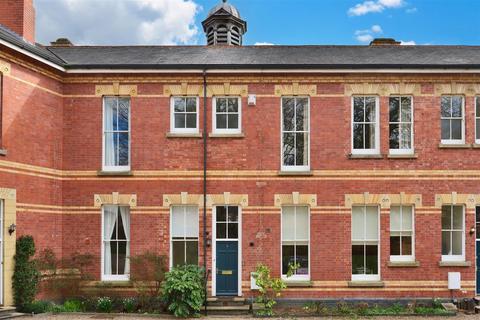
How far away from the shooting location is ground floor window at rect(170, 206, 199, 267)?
20.1 metres

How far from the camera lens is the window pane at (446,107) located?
67.1ft

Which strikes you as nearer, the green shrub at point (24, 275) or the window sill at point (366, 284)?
the green shrub at point (24, 275)

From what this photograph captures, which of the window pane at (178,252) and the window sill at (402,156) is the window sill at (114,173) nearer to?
the window pane at (178,252)

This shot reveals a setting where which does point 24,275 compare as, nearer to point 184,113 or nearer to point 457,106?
point 184,113

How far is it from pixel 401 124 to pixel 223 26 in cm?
1202

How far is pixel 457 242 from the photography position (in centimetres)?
2014

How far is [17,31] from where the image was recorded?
2006cm

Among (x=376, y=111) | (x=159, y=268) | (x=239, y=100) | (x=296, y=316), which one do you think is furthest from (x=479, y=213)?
(x=159, y=268)

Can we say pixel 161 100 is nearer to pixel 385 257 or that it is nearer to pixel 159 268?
pixel 159 268

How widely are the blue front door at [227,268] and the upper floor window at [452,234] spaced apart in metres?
6.92

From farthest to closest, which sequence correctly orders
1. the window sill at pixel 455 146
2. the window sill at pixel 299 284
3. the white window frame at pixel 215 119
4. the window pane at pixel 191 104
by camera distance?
the window pane at pixel 191 104, the white window frame at pixel 215 119, the window sill at pixel 455 146, the window sill at pixel 299 284


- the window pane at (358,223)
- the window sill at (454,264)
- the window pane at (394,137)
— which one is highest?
the window pane at (394,137)

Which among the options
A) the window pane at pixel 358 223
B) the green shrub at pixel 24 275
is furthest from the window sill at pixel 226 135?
the green shrub at pixel 24 275

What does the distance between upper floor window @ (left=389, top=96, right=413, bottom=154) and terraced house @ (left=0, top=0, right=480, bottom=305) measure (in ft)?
0.11
